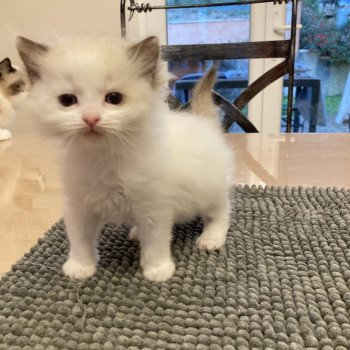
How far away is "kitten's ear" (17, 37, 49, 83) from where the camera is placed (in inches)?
23.4

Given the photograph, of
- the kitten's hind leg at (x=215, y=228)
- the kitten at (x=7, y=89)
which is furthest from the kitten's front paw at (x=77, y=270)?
the kitten at (x=7, y=89)

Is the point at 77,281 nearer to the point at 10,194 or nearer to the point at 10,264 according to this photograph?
the point at 10,264

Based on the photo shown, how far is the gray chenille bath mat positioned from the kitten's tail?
0.25 meters

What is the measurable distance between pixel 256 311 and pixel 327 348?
108mm

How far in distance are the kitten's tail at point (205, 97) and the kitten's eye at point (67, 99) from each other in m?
0.41

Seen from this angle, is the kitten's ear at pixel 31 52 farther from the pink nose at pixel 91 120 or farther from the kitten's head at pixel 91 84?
the pink nose at pixel 91 120

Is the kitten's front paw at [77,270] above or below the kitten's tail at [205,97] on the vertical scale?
below

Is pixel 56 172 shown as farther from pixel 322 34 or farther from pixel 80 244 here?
pixel 322 34

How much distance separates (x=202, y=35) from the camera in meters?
2.28

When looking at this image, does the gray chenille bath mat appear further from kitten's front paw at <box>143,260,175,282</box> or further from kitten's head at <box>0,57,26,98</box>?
kitten's head at <box>0,57,26,98</box>

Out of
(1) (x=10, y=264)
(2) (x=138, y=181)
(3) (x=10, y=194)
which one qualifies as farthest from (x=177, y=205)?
(3) (x=10, y=194)

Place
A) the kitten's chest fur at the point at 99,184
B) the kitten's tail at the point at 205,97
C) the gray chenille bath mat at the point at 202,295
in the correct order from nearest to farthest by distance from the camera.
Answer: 1. the gray chenille bath mat at the point at 202,295
2. the kitten's chest fur at the point at 99,184
3. the kitten's tail at the point at 205,97

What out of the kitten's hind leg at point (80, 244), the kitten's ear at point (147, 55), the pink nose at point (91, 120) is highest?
the kitten's ear at point (147, 55)

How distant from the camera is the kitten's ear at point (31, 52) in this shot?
1.95 feet
